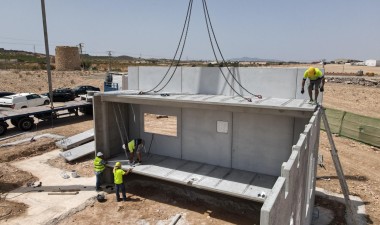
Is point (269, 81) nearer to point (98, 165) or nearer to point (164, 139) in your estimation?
point (164, 139)

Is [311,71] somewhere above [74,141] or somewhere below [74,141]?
above

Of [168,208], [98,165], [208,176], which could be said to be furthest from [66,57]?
[208,176]

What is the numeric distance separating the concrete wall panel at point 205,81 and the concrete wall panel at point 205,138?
2.84 ft

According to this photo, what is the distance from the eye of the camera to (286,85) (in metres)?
10.4

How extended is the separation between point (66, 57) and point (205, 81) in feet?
221

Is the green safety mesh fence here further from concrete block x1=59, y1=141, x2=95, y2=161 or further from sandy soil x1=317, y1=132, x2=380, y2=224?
concrete block x1=59, y1=141, x2=95, y2=161

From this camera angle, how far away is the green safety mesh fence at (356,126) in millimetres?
17869

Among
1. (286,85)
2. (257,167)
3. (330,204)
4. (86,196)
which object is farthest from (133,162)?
(330,204)

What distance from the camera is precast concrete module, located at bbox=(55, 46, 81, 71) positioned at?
7025 centimetres

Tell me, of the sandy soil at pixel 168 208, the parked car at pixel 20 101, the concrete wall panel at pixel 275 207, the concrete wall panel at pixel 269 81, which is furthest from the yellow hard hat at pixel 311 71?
the parked car at pixel 20 101

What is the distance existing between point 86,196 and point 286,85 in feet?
28.9

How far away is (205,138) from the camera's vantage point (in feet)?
39.7

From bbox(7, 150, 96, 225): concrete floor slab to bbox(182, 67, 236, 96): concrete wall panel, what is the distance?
5.96 metres

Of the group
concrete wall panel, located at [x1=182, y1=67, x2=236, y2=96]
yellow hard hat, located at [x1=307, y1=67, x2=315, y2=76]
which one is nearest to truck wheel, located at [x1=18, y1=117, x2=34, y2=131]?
concrete wall panel, located at [x1=182, y1=67, x2=236, y2=96]
